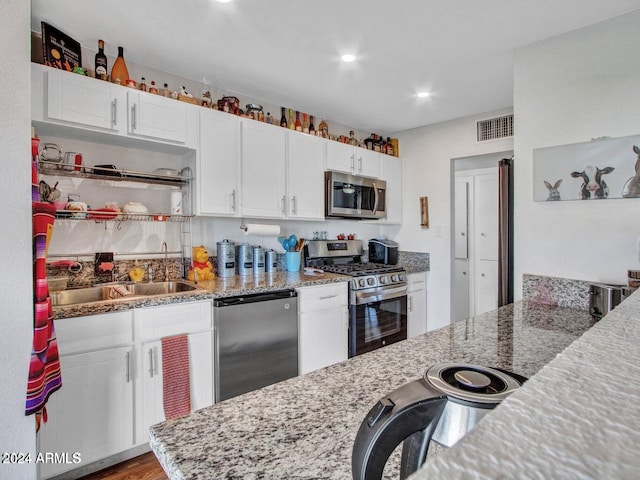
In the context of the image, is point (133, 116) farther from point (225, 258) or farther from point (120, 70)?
point (225, 258)

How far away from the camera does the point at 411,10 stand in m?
1.78

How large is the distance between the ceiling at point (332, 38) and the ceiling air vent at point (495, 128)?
0.30 meters

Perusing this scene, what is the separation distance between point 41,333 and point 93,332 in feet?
1.54

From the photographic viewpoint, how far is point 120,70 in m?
2.15

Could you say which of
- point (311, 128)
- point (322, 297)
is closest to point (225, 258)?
point (322, 297)

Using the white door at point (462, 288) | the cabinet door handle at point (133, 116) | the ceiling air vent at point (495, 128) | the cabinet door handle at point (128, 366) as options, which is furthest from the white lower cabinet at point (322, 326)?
the white door at point (462, 288)

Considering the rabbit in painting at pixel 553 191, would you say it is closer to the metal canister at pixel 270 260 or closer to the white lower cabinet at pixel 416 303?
the white lower cabinet at pixel 416 303

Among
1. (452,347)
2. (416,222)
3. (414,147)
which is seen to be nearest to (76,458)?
(452,347)

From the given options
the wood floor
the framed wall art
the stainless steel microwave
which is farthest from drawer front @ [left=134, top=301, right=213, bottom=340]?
the framed wall art

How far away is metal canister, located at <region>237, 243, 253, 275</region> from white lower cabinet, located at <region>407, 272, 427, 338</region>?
1.67 m

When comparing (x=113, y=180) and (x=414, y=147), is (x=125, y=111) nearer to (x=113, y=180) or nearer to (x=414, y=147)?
(x=113, y=180)

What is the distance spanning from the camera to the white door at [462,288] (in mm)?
4383

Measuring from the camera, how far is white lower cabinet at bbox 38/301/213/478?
1.65m

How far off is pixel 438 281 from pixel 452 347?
2673 mm
